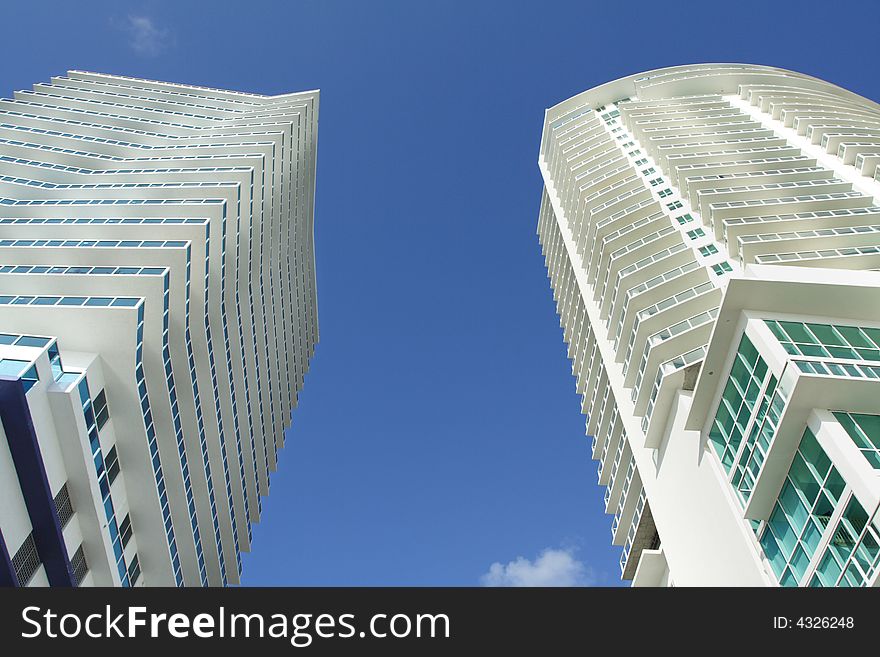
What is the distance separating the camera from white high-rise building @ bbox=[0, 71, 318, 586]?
29.0 metres

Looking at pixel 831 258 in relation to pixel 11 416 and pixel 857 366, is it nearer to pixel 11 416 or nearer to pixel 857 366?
pixel 857 366

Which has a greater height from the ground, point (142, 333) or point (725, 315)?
point (142, 333)

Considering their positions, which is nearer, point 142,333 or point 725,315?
point 725,315

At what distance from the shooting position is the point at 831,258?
40.3 meters

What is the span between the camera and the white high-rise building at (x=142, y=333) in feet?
95.1

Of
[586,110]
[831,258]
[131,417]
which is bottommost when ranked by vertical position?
[131,417]

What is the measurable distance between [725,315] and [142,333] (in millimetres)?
30135

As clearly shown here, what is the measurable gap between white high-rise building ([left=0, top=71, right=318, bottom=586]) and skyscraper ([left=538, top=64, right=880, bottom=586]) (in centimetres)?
2912

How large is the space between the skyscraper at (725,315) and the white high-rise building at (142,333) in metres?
29.1

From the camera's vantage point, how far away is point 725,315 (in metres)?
29.8
